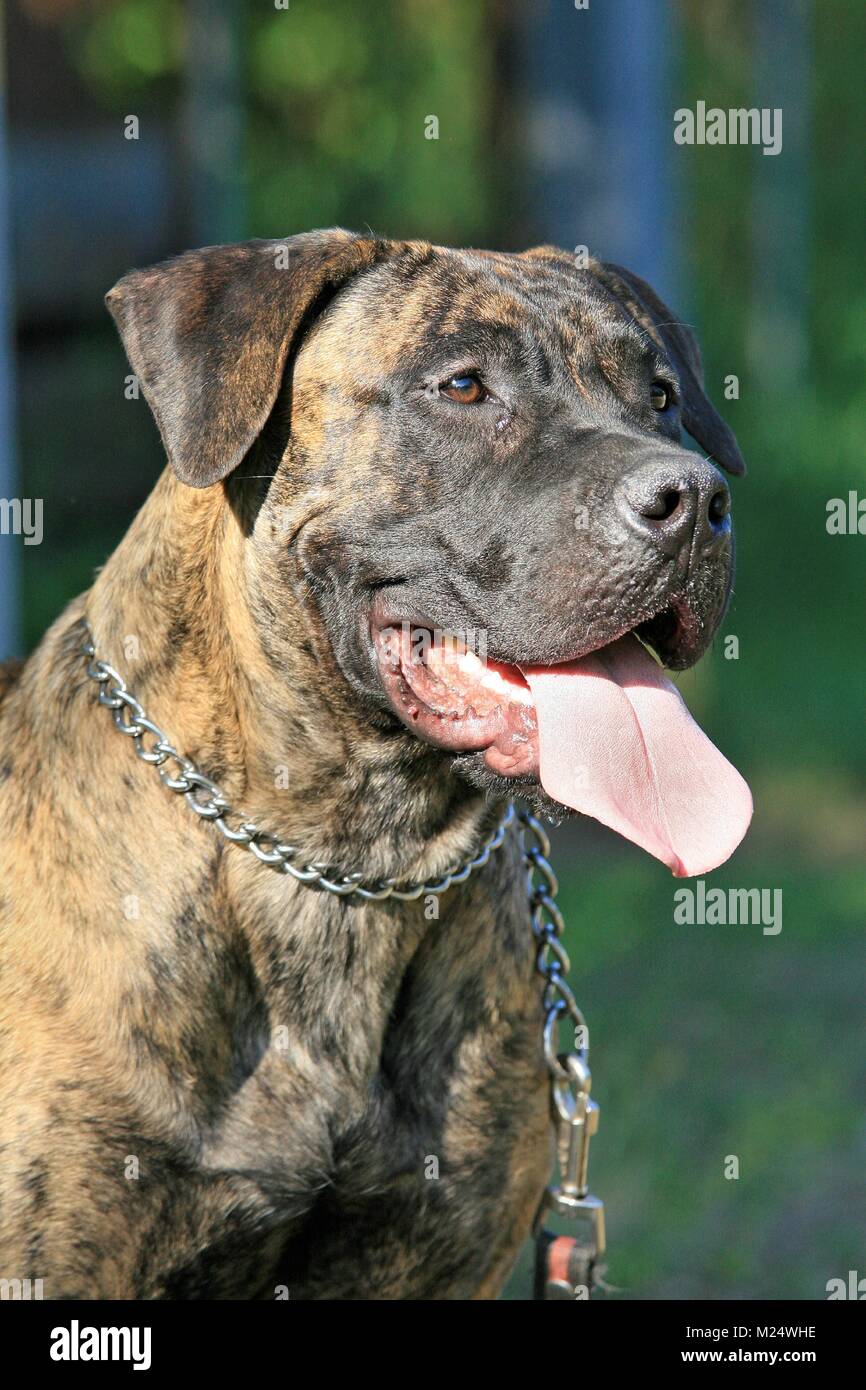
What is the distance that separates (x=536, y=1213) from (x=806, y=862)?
369 cm

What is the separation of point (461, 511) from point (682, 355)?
0.95m

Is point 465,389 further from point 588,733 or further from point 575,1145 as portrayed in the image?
point 575,1145

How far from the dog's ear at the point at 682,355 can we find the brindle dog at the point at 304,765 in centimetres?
31

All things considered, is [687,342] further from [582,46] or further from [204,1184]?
[582,46]

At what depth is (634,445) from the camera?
2.92 meters

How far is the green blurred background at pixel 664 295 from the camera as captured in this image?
4918 millimetres

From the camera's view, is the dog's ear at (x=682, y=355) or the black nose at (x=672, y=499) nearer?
the black nose at (x=672, y=499)

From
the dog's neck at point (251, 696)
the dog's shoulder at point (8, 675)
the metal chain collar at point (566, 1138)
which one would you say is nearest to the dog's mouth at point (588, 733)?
the dog's neck at point (251, 696)

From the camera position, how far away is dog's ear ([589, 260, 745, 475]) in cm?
354

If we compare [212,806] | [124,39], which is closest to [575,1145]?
[212,806]

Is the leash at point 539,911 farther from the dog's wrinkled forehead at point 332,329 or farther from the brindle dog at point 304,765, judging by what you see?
the dog's wrinkled forehead at point 332,329

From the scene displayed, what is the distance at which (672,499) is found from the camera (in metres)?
2.83

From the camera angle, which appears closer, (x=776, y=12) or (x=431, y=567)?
(x=431, y=567)

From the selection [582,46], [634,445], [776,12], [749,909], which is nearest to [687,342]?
[634,445]
